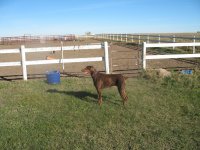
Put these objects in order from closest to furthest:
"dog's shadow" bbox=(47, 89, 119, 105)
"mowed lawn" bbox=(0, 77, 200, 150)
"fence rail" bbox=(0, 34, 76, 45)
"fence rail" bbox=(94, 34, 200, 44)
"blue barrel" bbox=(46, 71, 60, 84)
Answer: "mowed lawn" bbox=(0, 77, 200, 150)
"dog's shadow" bbox=(47, 89, 119, 105)
"blue barrel" bbox=(46, 71, 60, 84)
"fence rail" bbox=(94, 34, 200, 44)
"fence rail" bbox=(0, 34, 76, 45)

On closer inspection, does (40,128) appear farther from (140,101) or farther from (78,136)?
(140,101)

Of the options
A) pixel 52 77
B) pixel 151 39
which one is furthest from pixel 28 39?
pixel 52 77

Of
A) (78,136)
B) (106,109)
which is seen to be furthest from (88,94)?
(78,136)

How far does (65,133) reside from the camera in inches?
207

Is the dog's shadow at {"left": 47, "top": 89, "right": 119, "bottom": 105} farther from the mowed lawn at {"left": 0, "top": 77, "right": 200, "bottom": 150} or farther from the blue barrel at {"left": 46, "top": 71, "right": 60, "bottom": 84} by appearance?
the blue barrel at {"left": 46, "top": 71, "right": 60, "bottom": 84}

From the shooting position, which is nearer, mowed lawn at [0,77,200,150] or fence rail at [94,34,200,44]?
mowed lawn at [0,77,200,150]

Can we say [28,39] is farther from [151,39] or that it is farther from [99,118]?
[99,118]

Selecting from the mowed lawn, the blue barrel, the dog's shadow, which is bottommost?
the mowed lawn

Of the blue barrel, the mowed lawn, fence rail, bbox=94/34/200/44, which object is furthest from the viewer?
fence rail, bbox=94/34/200/44

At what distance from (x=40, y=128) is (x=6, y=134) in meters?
0.67

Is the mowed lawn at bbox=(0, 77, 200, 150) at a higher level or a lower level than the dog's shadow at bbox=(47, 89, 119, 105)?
lower

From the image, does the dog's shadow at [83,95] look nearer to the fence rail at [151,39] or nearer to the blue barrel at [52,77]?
the blue barrel at [52,77]

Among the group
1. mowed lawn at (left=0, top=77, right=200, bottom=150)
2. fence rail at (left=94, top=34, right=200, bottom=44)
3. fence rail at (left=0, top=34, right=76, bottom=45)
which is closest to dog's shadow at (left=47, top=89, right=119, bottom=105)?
mowed lawn at (left=0, top=77, right=200, bottom=150)

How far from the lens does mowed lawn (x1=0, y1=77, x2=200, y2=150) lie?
4.87m
